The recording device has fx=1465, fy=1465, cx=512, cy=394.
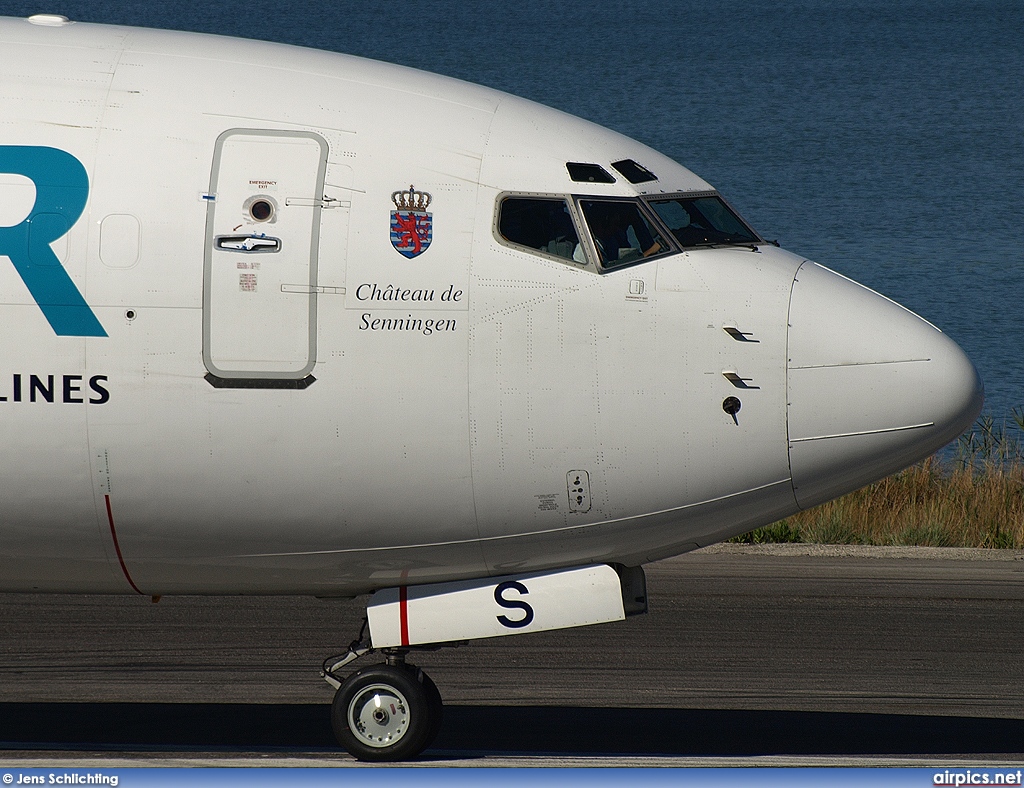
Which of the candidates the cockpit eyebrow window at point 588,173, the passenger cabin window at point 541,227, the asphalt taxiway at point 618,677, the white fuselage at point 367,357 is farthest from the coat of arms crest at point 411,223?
the asphalt taxiway at point 618,677

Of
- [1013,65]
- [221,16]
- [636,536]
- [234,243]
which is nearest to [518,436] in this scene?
[636,536]

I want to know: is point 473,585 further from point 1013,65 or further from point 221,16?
point 221,16

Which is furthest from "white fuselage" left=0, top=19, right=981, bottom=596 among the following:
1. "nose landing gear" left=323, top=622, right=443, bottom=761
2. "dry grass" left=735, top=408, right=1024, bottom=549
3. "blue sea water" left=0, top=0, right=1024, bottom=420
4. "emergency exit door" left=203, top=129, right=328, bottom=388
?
"blue sea water" left=0, top=0, right=1024, bottom=420

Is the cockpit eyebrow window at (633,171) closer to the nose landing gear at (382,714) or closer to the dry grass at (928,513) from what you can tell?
the nose landing gear at (382,714)

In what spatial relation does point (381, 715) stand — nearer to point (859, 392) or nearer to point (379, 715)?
point (379, 715)

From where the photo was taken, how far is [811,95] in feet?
260

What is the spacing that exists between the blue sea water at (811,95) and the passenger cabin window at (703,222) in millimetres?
23127

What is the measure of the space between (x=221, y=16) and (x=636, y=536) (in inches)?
4383

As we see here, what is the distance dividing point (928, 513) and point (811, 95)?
63.0 metres

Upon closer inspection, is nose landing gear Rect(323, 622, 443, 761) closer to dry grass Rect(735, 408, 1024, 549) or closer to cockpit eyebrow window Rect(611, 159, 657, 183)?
cockpit eyebrow window Rect(611, 159, 657, 183)

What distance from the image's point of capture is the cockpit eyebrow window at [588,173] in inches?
364

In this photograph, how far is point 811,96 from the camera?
3103 inches

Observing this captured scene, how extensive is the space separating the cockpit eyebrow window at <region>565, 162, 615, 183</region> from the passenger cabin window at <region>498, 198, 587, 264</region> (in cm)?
22

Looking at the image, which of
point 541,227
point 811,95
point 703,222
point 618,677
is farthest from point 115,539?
point 811,95
